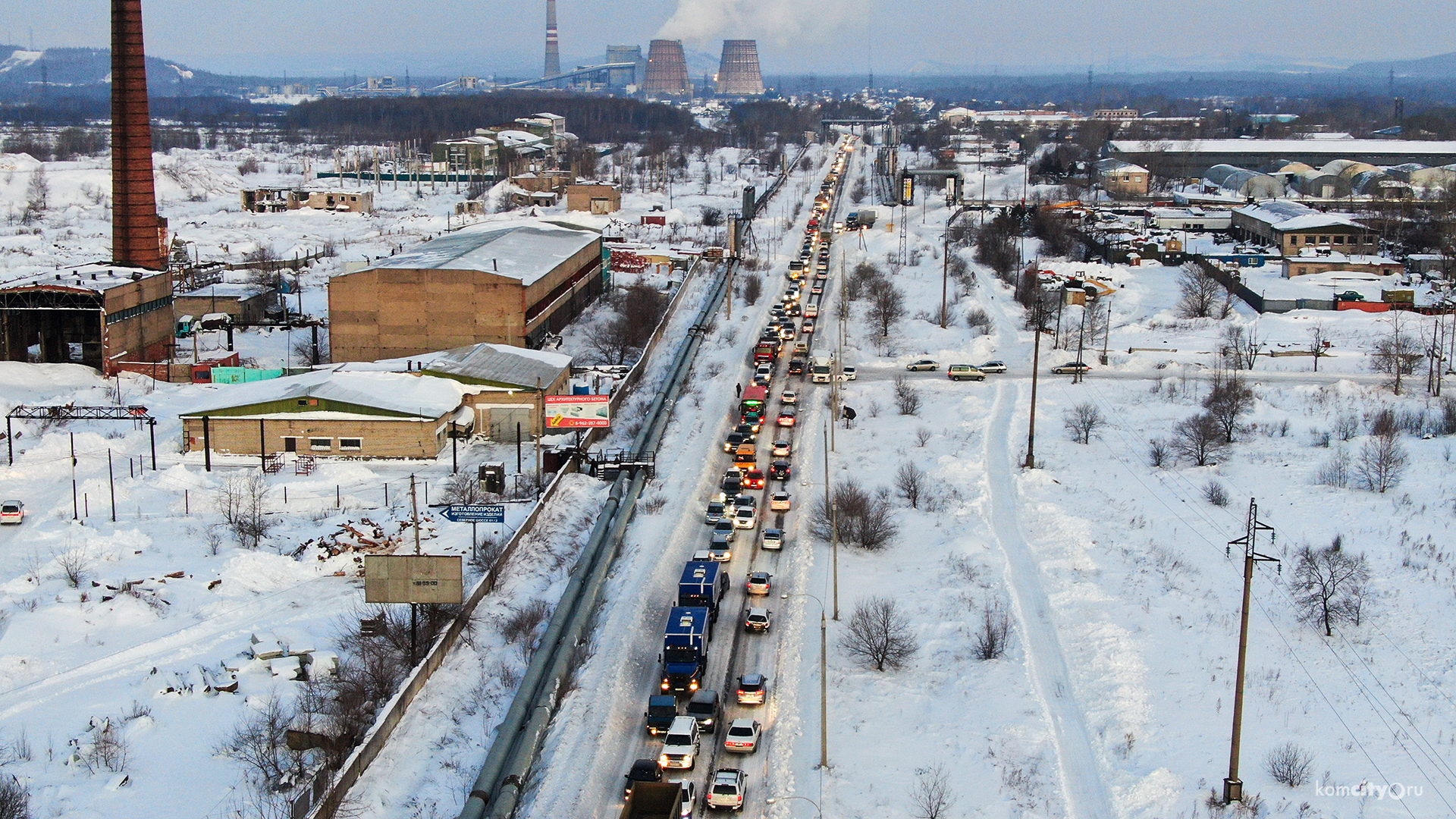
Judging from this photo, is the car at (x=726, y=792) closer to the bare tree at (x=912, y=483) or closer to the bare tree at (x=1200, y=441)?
the bare tree at (x=912, y=483)

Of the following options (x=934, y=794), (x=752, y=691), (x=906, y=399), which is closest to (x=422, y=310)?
(x=906, y=399)

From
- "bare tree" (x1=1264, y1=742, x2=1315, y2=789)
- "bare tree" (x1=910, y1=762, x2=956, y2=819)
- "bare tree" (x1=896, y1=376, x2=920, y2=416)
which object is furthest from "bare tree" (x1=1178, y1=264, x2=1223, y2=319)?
"bare tree" (x1=910, y1=762, x2=956, y2=819)

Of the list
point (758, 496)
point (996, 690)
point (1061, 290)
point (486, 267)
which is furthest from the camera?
point (1061, 290)

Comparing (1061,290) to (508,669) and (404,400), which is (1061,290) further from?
(508,669)

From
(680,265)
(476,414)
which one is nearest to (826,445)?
A: (476,414)

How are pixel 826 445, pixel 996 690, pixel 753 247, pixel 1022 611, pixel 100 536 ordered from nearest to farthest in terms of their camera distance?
pixel 996 690, pixel 1022 611, pixel 100 536, pixel 826 445, pixel 753 247

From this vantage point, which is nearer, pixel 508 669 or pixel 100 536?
pixel 508 669
